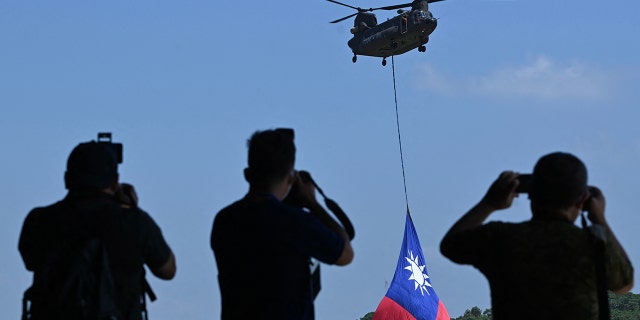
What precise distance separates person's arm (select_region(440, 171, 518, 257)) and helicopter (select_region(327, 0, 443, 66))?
4537cm

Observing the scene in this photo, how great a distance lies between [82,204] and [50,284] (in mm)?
449

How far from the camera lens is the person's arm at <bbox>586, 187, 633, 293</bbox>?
538cm

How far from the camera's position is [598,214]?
5.44 meters

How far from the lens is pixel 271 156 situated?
5.65m

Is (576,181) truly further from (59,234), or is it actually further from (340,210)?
(59,234)

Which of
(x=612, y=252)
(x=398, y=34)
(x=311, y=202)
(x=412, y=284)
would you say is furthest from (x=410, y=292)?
(x=612, y=252)

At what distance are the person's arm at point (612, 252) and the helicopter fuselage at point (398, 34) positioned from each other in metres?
45.4

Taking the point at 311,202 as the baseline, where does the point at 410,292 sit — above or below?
below

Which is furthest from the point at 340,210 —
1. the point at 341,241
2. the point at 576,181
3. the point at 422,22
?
the point at 422,22

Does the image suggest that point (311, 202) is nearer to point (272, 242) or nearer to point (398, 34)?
point (272, 242)

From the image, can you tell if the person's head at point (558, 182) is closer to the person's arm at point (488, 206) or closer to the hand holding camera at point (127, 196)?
the person's arm at point (488, 206)

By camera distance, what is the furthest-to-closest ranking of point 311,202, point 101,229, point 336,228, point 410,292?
point 410,292 < point 311,202 < point 336,228 < point 101,229

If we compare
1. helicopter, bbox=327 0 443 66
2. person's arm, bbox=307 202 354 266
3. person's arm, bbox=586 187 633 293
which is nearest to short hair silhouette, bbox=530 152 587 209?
person's arm, bbox=586 187 633 293

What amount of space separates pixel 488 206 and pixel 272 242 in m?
0.97
